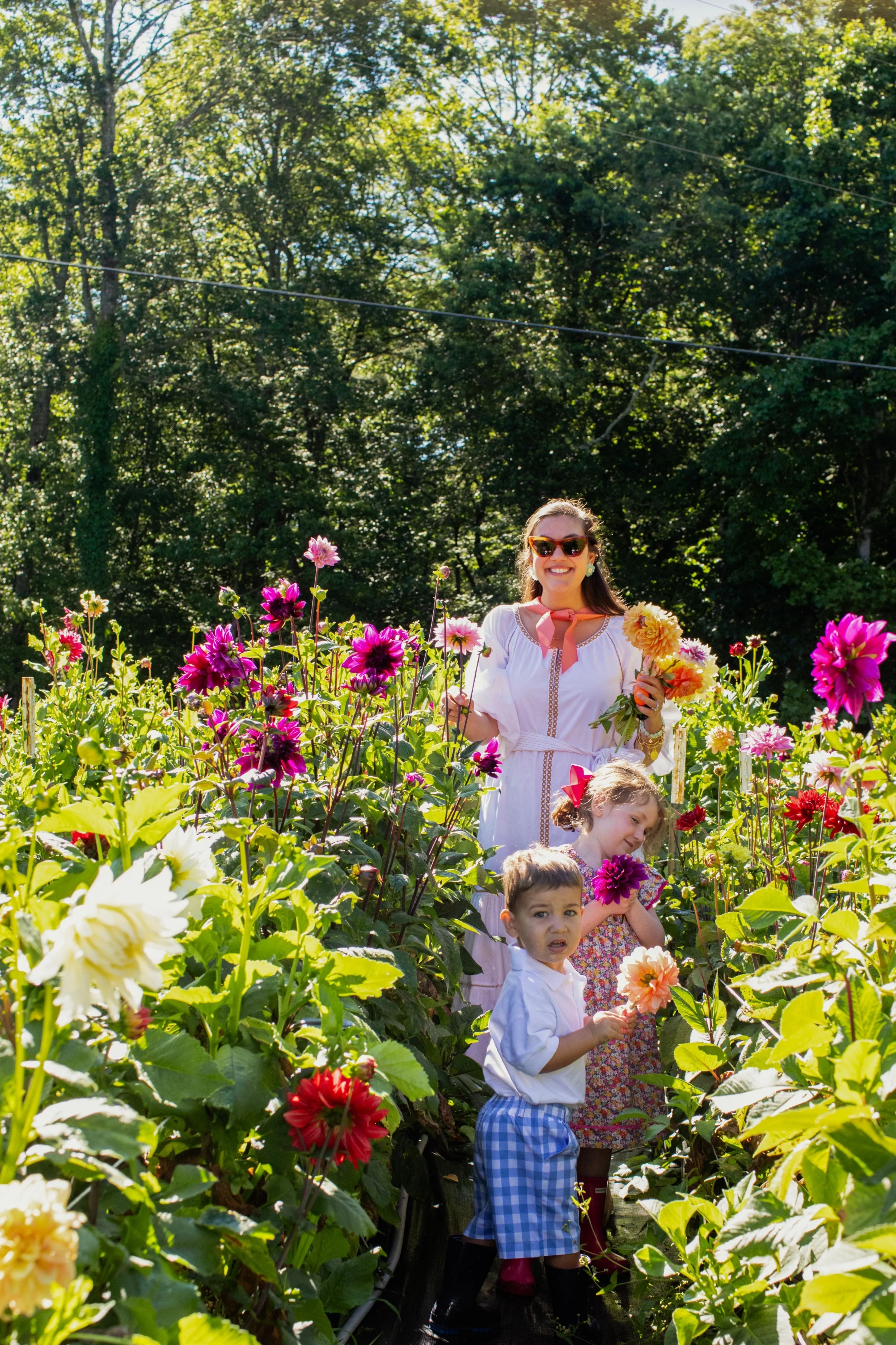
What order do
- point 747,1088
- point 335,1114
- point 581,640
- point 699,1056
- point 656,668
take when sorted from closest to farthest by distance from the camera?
1. point 335,1114
2. point 747,1088
3. point 699,1056
4. point 656,668
5. point 581,640

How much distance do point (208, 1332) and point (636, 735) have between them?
2203 millimetres

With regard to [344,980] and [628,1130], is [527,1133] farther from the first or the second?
[344,980]

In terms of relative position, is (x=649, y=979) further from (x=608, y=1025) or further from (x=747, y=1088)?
(x=747, y=1088)

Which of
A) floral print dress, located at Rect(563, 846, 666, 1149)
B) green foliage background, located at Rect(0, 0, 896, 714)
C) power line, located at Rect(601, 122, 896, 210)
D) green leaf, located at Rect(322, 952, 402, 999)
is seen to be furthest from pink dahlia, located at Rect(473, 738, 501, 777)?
power line, located at Rect(601, 122, 896, 210)

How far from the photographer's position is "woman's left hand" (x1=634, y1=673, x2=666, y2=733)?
263 centimetres

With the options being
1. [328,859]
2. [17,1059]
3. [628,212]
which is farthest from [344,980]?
[628,212]

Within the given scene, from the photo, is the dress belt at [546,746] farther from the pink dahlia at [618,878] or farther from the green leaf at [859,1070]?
the green leaf at [859,1070]

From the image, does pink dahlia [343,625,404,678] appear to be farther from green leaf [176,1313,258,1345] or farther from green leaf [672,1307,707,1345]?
green leaf [176,1313,258,1345]

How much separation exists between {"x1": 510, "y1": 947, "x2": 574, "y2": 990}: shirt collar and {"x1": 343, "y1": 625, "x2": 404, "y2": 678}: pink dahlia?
0.59 meters

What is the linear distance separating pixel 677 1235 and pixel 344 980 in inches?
21.2

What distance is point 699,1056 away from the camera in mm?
1736

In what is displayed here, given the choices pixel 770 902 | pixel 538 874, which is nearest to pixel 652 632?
pixel 538 874

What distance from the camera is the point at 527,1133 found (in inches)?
86.0

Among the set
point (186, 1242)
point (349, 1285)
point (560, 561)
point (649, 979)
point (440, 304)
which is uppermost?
point (440, 304)
